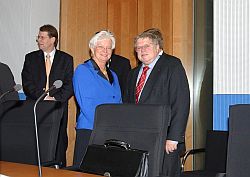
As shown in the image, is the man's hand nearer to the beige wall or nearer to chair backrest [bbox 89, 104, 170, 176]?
chair backrest [bbox 89, 104, 170, 176]

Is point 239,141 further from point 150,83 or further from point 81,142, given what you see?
point 81,142

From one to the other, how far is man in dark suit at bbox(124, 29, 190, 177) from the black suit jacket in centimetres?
137

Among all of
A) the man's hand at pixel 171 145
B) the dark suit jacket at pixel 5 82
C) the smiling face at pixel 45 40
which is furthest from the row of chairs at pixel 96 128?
the smiling face at pixel 45 40

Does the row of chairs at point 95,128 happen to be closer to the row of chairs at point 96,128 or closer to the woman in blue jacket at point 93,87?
the row of chairs at point 96,128

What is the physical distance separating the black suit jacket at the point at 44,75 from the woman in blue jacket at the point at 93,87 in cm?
123

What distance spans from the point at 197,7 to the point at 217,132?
1.67 m

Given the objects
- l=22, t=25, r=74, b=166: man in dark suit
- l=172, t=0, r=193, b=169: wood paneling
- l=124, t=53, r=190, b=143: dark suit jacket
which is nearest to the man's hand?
l=124, t=53, r=190, b=143: dark suit jacket

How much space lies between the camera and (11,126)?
337 cm

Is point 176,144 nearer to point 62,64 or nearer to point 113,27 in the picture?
point 62,64

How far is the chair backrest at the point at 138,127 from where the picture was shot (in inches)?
110

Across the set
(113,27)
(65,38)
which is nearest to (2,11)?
(65,38)

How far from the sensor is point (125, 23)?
6.50 meters

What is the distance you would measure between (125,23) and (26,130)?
343 centimetres

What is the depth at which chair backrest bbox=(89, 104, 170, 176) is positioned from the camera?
2.79 m
